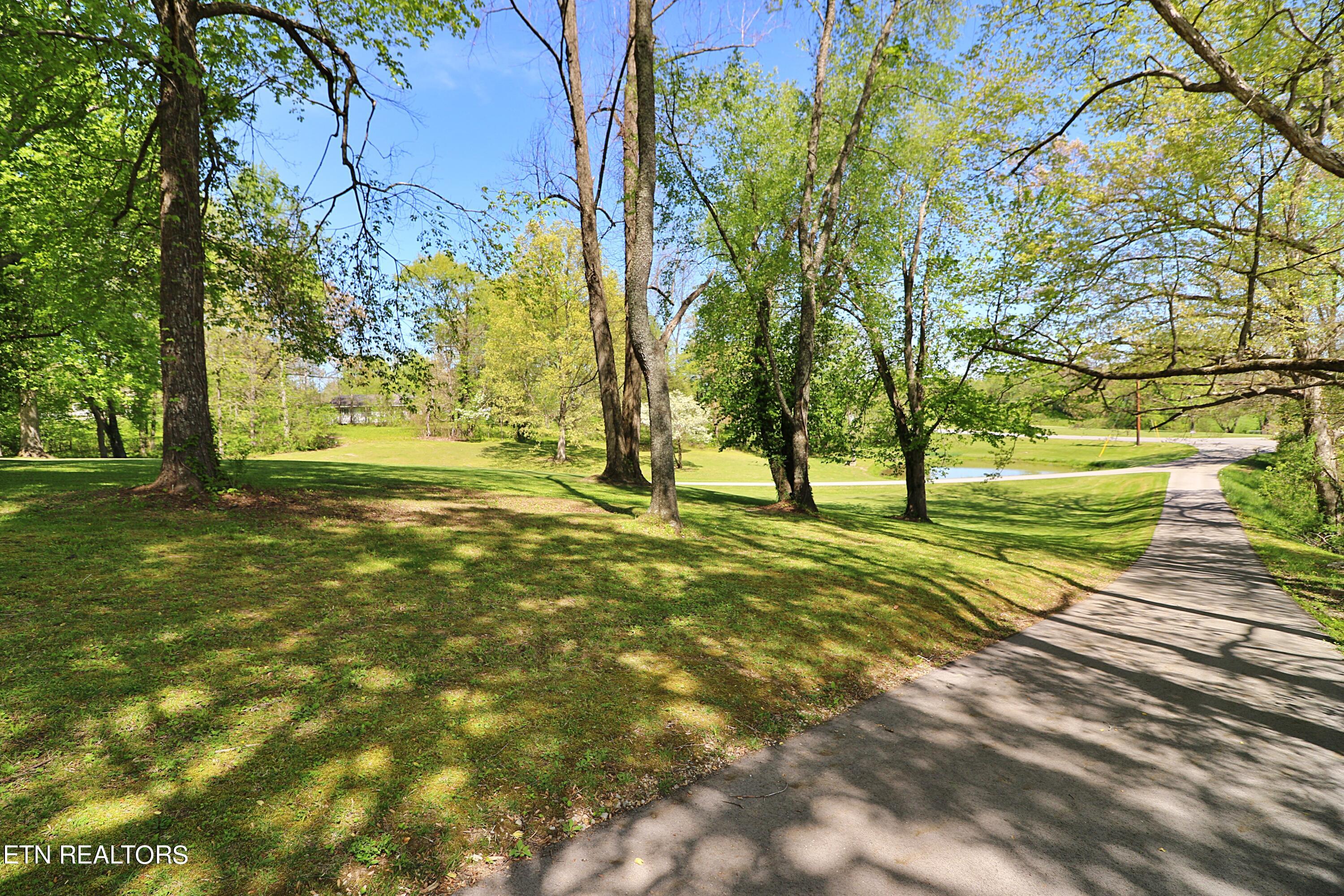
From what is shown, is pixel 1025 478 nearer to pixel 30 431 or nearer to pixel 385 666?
pixel 385 666

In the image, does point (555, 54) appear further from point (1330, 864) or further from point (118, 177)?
point (1330, 864)

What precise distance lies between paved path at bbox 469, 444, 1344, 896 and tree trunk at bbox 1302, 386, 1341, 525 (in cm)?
1326

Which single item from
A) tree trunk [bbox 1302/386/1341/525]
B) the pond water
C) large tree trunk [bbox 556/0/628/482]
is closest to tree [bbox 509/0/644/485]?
large tree trunk [bbox 556/0/628/482]

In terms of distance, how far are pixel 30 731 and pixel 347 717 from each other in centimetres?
158

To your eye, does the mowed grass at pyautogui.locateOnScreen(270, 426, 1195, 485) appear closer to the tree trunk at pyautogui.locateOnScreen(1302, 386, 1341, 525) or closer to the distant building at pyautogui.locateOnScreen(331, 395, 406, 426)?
the distant building at pyautogui.locateOnScreen(331, 395, 406, 426)

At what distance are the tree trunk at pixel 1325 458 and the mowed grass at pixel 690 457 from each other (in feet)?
37.1

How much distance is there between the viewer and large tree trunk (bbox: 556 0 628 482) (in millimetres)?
13297

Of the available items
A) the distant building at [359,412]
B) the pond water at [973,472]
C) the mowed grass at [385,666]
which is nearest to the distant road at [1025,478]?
the pond water at [973,472]

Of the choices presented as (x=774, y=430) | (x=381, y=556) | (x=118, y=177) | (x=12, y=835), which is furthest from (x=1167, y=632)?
(x=118, y=177)

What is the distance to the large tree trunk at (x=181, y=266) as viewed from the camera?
21.9ft

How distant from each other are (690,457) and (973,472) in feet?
79.0

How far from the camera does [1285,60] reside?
6301 millimetres

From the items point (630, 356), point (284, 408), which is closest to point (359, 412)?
point (284, 408)

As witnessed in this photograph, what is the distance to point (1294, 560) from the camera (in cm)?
1173
